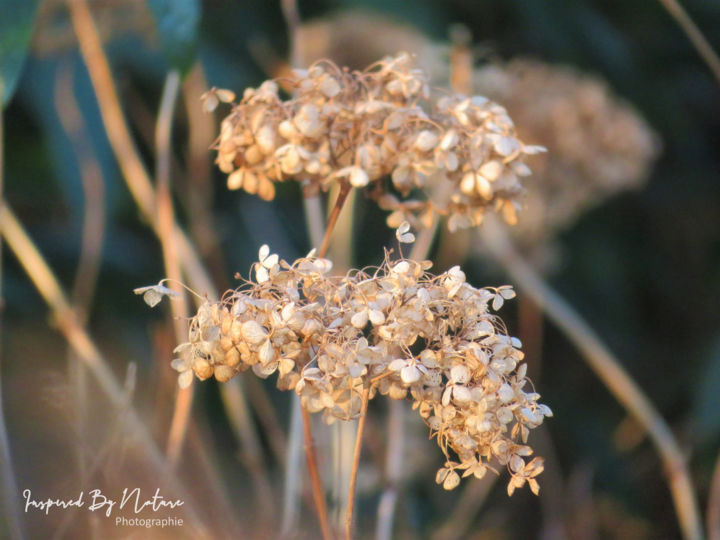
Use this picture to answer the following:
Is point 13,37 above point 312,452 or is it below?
above

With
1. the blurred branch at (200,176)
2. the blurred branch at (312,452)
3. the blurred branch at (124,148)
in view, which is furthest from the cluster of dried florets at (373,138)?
the blurred branch at (200,176)

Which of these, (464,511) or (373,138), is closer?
(373,138)

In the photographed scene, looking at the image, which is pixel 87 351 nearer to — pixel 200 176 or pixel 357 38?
pixel 200 176

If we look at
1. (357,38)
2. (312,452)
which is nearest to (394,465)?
(312,452)

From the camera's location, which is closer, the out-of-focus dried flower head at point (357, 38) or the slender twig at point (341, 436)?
the slender twig at point (341, 436)

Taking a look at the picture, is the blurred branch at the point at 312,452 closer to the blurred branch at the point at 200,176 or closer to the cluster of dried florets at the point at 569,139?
the blurred branch at the point at 200,176

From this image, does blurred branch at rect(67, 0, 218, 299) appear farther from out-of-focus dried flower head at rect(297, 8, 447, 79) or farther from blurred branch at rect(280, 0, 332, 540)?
out-of-focus dried flower head at rect(297, 8, 447, 79)

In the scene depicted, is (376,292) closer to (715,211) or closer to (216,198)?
(216,198)
